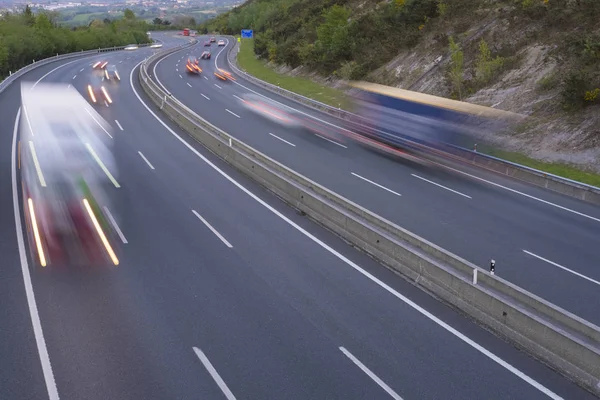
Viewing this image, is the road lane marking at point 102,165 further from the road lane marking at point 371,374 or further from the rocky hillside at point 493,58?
the rocky hillside at point 493,58

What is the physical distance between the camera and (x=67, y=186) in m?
22.4

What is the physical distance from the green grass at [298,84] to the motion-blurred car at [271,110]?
3789mm

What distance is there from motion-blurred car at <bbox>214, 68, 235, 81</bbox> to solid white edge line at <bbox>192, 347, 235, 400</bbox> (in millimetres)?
49333

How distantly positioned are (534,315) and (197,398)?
22.3 ft

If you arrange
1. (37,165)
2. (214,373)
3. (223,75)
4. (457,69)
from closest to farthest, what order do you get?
(214,373) < (37,165) < (457,69) < (223,75)

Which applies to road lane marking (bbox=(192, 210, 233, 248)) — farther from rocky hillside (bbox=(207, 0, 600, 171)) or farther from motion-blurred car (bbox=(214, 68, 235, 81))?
motion-blurred car (bbox=(214, 68, 235, 81))

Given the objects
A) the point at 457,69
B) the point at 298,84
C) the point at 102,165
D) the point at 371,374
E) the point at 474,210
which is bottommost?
the point at 298,84

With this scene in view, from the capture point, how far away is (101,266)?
1552cm

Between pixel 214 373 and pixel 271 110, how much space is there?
31.2m

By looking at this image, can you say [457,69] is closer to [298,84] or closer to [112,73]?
[298,84]

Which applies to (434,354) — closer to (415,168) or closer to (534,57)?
(415,168)

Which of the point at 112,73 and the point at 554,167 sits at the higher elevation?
the point at 112,73

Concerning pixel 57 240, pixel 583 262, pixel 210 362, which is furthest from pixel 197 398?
pixel 583 262

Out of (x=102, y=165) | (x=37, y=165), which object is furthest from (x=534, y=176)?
(x=37, y=165)
